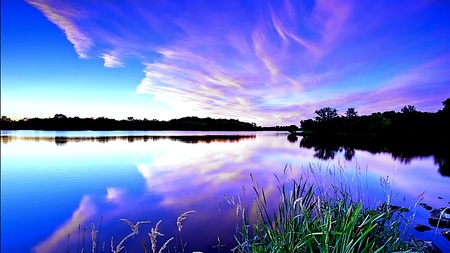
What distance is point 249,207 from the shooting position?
1203 cm

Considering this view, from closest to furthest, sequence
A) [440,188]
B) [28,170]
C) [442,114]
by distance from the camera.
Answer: [440,188] → [28,170] → [442,114]

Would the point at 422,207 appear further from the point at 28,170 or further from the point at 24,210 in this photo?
the point at 28,170

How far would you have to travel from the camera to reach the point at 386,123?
366 ft

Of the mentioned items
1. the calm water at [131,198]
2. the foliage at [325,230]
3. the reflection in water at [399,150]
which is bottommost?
the calm water at [131,198]

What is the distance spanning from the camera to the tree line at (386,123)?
83438 millimetres

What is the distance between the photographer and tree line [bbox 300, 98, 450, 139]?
83438mm

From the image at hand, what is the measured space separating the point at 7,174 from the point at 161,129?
16913 cm

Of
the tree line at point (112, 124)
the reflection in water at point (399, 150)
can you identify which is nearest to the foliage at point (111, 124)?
the tree line at point (112, 124)

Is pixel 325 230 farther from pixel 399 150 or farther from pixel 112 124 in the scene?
pixel 112 124

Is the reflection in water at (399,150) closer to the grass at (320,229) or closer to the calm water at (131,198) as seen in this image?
the calm water at (131,198)

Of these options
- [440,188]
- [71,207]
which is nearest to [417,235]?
[440,188]

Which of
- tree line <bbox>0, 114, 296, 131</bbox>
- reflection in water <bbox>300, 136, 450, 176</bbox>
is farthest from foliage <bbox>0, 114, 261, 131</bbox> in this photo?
reflection in water <bbox>300, 136, 450, 176</bbox>

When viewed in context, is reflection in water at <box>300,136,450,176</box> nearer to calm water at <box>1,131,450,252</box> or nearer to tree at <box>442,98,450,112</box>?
calm water at <box>1,131,450,252</box>

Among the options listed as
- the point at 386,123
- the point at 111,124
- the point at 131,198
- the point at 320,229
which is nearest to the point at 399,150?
the point at 131,198
